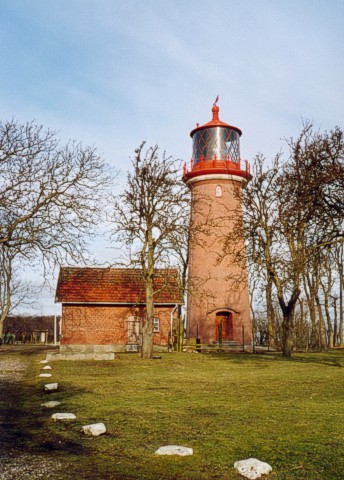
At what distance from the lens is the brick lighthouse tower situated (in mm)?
29578

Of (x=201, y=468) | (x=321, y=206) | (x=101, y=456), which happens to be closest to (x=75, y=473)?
(x=101, y=456)

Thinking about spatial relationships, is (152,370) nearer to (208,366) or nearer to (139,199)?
(208,366)

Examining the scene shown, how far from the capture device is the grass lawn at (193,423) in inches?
230

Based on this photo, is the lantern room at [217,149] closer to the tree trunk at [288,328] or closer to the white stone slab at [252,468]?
the tree trunk at [288,328]

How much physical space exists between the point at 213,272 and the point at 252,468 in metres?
24.2

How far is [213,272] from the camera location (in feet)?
97.2

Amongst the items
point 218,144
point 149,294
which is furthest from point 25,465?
point 218,144

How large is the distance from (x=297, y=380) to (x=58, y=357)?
438 inches

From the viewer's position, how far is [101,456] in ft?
20.7

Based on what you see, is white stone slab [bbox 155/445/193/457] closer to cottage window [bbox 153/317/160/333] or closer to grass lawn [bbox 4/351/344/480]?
grass lawn [bbox 4/351/344/480]

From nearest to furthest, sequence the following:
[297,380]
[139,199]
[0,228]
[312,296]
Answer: [297,380] → [0,228] → [139,199] → [312,296]

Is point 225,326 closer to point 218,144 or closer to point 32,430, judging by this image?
point 218,144

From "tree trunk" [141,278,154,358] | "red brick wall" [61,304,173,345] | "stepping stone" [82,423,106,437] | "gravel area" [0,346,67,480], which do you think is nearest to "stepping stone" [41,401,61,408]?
"gravel area" [0,346,67,480]

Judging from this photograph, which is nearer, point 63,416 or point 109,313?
point 63,416
